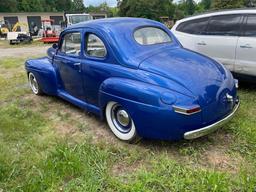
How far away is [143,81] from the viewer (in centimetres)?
357

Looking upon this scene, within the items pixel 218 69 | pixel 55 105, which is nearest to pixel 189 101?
pixel 218 69

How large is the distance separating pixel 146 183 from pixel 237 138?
160cm

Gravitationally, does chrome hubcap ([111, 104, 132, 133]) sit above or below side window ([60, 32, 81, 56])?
below

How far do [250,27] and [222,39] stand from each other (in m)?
0.58

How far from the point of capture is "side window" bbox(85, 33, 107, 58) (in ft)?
13.9

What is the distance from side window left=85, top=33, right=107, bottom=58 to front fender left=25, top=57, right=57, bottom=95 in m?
1.27

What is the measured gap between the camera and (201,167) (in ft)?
10.8

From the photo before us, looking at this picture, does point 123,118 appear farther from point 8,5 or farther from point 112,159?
point 8,5

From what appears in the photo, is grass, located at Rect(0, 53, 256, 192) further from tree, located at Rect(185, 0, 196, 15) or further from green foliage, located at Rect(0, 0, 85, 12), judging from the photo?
tree, located at Rect(185, 0, 196, 15)

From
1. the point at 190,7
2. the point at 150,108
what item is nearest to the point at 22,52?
the point at 150,108

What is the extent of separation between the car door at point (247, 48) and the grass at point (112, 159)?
1062 mm

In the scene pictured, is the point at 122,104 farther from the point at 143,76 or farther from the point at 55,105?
the point at 55,105

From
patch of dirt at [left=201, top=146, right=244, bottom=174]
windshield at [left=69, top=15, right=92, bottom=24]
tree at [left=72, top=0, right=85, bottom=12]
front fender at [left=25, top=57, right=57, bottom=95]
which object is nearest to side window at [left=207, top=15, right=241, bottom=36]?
patch of dirt at [left=201, top=146, right=244, bottom=174]

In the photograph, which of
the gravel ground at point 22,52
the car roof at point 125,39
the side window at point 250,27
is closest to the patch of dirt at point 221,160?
the car roof at point 125,39
